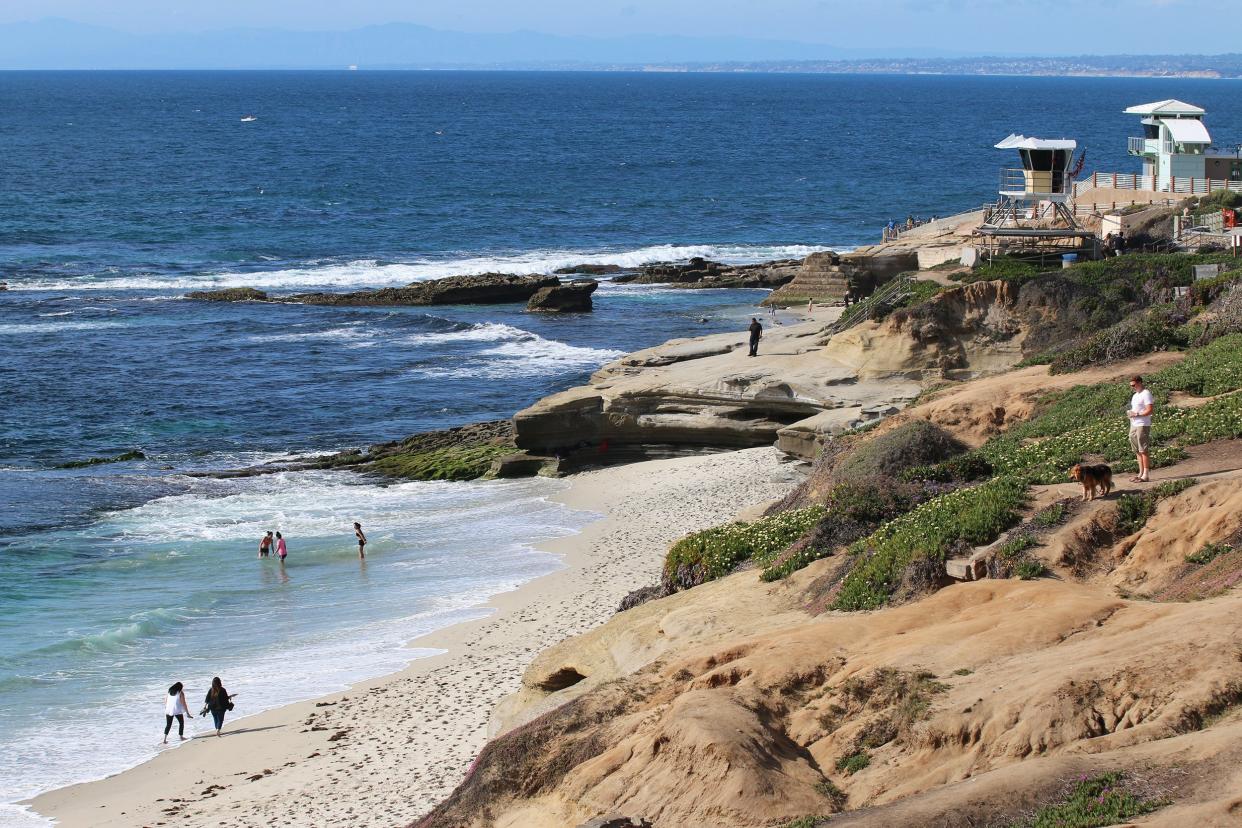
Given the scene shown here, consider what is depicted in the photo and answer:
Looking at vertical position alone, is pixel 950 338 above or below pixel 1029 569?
below

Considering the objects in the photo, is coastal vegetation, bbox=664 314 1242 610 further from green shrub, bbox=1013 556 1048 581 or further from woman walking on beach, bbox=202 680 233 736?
woman walking on beach, bbox=202 680 233 736

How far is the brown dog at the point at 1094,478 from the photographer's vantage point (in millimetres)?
16922

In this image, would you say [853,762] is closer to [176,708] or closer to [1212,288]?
[176,708]

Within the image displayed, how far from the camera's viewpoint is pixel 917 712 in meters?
12.2

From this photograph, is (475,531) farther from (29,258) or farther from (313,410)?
(29,258)

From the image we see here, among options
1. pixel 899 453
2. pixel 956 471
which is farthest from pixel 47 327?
pixel 956 471

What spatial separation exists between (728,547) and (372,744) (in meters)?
5.51

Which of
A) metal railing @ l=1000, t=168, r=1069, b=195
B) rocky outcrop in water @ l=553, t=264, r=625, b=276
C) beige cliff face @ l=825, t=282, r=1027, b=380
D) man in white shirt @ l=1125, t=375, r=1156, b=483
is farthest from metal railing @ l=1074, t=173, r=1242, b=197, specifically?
man in white shirt @ l=1125, t=375, r=1156, b=483

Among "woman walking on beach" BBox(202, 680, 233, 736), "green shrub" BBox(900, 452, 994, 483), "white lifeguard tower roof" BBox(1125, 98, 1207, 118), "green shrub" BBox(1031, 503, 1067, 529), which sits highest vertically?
"white lifeguard tower roof" BBox(1125, 98, 1207, 118)

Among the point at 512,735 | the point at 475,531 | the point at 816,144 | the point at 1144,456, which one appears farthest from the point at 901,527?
the point at 816,144

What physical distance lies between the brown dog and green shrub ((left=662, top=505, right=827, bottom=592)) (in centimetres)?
392

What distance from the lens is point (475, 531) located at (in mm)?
29422

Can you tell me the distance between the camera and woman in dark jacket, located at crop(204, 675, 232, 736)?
1969 cm

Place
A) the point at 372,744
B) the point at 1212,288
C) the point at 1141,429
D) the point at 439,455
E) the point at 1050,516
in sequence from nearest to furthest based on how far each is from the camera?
the point at 1050,516 < the point at 1141,429 < the point at 372,744 < the point at 1212,288 < the point at 439,455
